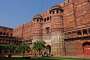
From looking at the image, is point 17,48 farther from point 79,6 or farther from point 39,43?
point 79,6

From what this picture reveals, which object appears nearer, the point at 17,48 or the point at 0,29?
the point at 17,48

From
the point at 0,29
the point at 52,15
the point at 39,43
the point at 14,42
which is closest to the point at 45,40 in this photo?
the point at 39,43

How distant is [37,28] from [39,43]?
7.82m

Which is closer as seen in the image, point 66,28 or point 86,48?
point 86,48

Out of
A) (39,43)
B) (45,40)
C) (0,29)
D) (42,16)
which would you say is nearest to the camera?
(39,43)

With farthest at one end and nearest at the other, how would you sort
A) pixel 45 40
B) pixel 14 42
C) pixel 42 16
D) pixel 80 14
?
pixel 14 42
pixel 42 16
pixel 45 40
pixel 80 14

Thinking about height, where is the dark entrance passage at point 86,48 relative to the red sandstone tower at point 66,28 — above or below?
below

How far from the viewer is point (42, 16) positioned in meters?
52.0

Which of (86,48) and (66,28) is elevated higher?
(66,28)

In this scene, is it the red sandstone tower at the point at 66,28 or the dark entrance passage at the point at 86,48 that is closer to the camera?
the dark entrance passage at the point at 86,48

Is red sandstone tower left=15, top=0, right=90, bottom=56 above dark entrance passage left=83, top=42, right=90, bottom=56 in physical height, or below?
above

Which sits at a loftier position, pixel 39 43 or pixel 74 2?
pixel 74 2

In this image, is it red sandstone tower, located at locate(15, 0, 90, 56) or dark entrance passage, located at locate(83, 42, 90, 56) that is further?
red sandstone tower, located at locate(15, 0, 90, 56)

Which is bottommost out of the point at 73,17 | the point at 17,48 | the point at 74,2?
the point at 17,48
